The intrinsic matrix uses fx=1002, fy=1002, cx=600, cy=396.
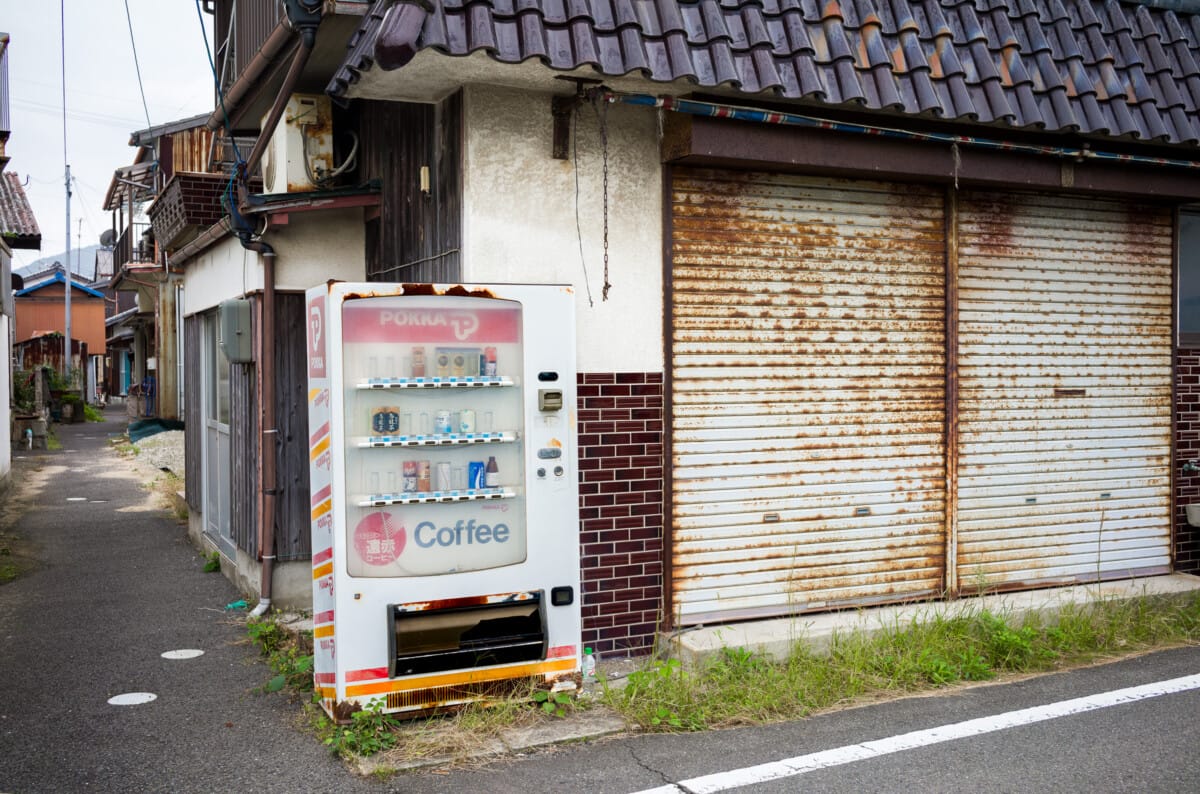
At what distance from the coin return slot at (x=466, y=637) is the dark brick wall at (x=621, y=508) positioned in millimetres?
811

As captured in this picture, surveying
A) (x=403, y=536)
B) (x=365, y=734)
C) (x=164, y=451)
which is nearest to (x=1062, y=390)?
(x=403, y=536)

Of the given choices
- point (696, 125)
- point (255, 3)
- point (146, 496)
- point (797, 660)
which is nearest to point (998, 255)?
point (696, 125)

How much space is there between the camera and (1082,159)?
280 inches

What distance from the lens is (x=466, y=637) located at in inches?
212

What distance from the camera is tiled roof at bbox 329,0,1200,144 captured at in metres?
5.38

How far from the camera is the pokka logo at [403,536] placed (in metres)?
5.31

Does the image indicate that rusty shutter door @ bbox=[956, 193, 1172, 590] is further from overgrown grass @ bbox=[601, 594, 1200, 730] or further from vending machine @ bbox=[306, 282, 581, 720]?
vending machine @ bbox=[306, 282, 581, 720]

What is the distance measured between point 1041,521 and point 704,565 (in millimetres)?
2843

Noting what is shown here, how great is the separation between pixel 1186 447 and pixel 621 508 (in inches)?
196

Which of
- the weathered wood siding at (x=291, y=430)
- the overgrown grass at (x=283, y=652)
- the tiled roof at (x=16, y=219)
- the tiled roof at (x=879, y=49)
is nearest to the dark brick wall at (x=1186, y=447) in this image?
the tiled roof at (x=879, y=49)

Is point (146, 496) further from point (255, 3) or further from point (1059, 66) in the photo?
point (1059, 66)

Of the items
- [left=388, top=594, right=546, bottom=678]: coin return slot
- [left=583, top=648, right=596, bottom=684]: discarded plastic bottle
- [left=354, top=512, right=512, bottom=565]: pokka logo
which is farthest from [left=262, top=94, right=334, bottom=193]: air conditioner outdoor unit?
[left=583, top=648, right=596, bottom=684]: discarded plastic bottle

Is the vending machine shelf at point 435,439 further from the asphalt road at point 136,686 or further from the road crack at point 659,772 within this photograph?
the road crack at point 659,772

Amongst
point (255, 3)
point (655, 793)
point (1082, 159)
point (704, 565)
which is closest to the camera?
point (655, 793)
